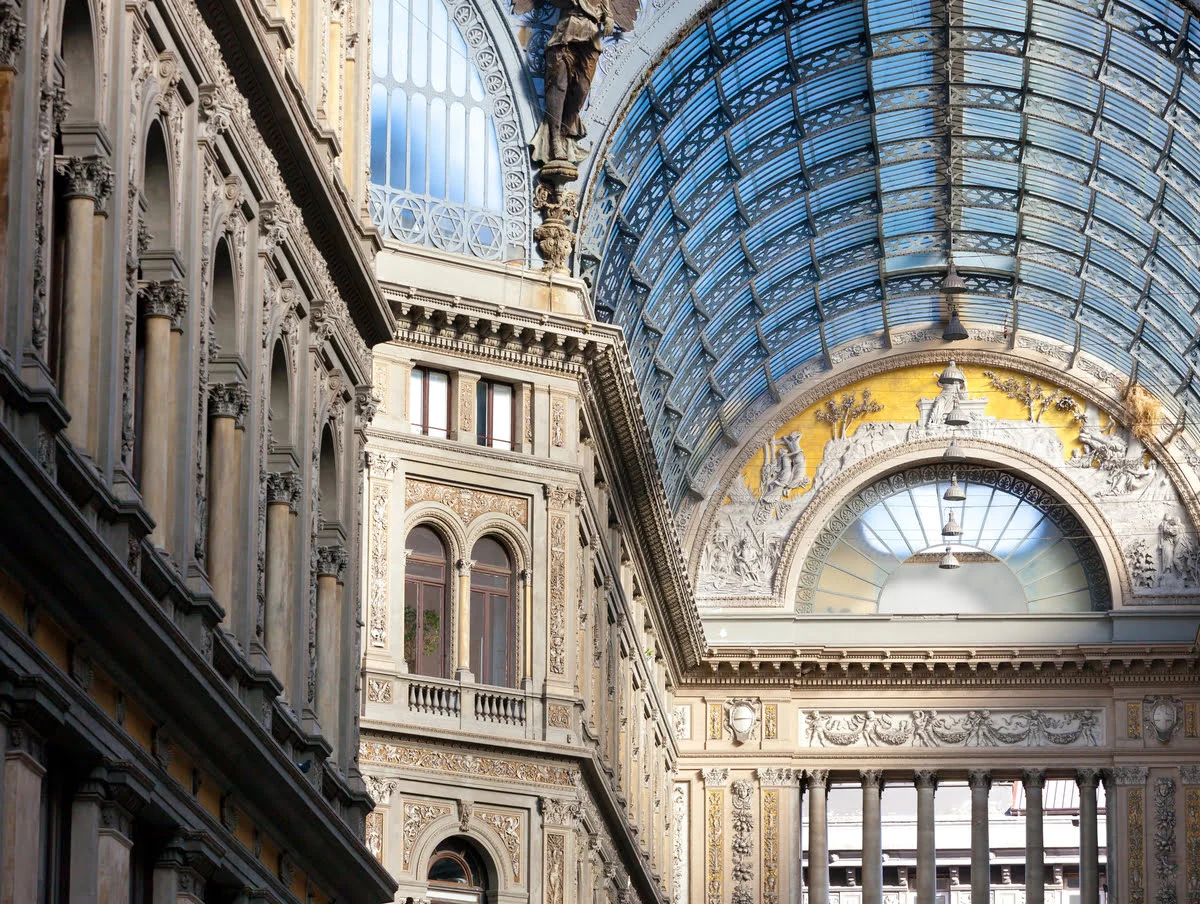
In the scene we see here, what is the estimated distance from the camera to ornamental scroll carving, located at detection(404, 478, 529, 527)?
158ft

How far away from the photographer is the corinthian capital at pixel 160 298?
1020 inches

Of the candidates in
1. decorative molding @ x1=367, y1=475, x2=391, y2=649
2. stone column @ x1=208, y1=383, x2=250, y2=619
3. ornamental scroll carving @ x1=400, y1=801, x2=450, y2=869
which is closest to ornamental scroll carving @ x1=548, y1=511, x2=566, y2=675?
decorative molding @ x1=367, y1=475, x2=391, y2=649

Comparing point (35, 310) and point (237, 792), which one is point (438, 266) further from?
point (35, 310)

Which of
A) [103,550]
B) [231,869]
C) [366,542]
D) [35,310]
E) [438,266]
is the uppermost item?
[438,266]

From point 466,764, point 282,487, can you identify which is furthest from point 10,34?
point 466,764

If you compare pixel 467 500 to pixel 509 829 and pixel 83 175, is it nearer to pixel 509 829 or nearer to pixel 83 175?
pixel 509 829

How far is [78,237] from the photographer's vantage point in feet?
75.3

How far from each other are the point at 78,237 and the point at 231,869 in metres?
7.51

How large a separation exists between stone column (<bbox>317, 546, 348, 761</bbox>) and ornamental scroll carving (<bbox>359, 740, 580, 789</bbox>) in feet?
35.1

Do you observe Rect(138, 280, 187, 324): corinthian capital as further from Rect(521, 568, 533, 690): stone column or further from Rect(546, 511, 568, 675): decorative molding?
Rect(546, 511, 568, 675): decorative molding

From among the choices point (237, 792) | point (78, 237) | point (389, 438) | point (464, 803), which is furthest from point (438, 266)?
point (78, 237)

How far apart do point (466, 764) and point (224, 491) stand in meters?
18.8

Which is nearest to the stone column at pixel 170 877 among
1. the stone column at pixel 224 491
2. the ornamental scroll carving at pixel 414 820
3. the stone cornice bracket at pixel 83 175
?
the stone column at pixel 224 491

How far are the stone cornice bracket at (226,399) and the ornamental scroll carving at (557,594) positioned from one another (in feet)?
66.8
